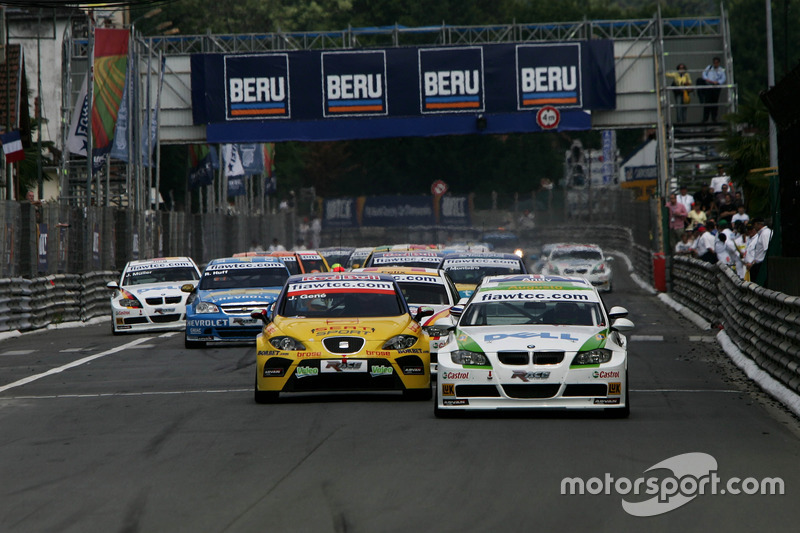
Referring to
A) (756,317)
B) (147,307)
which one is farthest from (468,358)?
(147,307)

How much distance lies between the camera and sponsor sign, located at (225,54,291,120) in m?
45.1

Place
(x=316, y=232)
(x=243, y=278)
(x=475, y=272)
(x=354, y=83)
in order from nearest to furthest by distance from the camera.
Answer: (x=475, y=272) < (x=243, y=278) < (x=354, y=83) < (x=316, y=232)

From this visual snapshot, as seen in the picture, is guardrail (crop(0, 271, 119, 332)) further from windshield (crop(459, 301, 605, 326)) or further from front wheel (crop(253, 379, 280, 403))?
windshield (crop(459, 301, 605, 326))

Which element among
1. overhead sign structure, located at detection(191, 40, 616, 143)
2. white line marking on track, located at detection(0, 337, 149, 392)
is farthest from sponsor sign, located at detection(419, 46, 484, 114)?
white line marking on track, located at detection(0, 337, 149, 392)

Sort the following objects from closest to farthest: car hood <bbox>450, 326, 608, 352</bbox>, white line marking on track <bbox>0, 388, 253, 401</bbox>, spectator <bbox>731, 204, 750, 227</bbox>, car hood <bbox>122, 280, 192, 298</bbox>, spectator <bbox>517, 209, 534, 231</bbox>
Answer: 1. car hood <bbox>450, 326, 608, 352</bbox>
2. white line marking on track <bbox>0, 388, 253, 401</bbox>
3. car hood <bbox>122, 280, 192, 298</bbox>
4. spectator <bbox>731, 204, 750, 227</bbox>
5. spectator <bbox>517, 209, 534, 231</bbox>

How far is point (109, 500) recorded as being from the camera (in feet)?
29.3

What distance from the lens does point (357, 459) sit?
34.5 ft

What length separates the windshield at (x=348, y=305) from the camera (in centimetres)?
1574

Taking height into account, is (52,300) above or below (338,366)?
above

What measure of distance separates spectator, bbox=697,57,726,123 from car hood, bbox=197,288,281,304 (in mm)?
23593

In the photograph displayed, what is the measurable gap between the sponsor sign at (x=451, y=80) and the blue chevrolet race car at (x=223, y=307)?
69.2ft

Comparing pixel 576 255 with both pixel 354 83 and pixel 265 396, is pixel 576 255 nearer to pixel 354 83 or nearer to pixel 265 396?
pixel 354 83

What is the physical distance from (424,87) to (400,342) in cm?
3082

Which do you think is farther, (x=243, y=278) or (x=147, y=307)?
Answer: (x=147, y=307)
